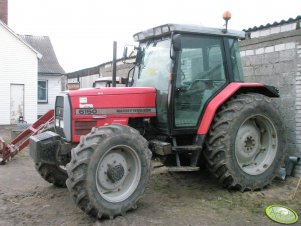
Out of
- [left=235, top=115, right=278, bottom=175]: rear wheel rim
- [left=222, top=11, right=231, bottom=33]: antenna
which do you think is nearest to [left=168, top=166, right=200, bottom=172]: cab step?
[left=235, top=115, right=278, bottom=175]: rear wheel rim

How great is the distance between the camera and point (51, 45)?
89.8ft

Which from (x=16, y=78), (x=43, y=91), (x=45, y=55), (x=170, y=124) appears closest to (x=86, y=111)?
(x=170, y=124)

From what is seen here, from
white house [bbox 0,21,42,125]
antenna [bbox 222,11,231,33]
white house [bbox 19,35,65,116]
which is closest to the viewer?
antenna [bbox 222,11,231,33]

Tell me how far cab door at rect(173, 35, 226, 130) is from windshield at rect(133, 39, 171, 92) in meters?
0.21

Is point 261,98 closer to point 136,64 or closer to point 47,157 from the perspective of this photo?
point 136,64

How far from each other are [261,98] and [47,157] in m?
3.12

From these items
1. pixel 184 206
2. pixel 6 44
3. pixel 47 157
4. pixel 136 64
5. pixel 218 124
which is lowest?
pixel 184 206

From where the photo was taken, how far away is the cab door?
5.34 metres

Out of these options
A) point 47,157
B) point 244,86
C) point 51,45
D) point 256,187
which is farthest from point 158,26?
point 51,45

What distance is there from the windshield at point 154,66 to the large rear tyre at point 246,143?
940 millimetres

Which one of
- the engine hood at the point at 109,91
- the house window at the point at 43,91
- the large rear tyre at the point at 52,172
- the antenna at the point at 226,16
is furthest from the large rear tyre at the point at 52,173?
the house window at the point at 43,91

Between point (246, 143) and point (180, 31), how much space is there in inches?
75.0

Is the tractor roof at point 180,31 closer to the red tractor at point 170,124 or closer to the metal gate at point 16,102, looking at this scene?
the red tractor at point 170,124

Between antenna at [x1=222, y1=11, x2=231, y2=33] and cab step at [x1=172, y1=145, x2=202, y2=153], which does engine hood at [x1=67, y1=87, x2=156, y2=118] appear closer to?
cab step at [x1=172, y1=145, x2=202, y2=153]
